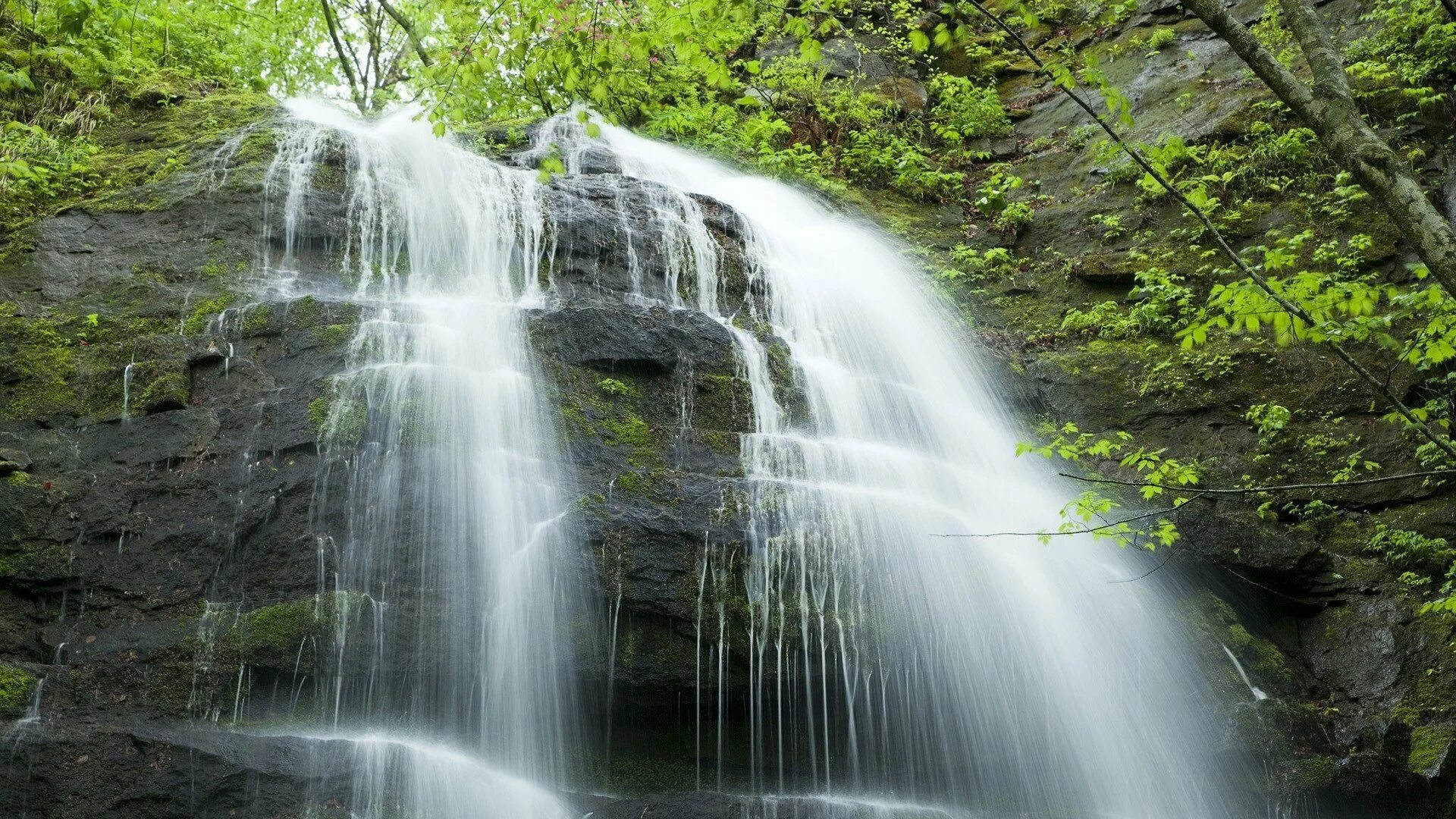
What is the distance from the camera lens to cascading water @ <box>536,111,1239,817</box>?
539cm

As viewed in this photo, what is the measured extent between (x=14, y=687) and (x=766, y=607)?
12.4 ft

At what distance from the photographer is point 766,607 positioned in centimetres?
543

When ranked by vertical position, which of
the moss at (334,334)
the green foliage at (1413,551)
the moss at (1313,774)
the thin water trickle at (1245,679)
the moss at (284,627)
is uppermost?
the moss at (334,334)

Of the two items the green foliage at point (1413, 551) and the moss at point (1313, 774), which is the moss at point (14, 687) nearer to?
the moss at point (1313, 774)

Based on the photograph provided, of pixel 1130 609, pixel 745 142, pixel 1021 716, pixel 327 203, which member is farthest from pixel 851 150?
pixel 1021 716

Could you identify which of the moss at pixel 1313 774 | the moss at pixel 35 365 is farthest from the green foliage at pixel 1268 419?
the moss at pixel 35 365

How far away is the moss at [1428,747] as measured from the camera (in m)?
5.73

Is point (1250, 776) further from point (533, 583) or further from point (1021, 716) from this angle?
point (533, 583)

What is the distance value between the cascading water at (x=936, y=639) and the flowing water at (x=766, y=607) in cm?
2

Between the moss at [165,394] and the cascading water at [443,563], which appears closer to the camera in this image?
the cascading water at [443,563]

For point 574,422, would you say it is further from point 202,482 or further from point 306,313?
point 202,482

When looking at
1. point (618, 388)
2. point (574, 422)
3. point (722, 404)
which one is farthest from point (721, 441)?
point (574, 422)

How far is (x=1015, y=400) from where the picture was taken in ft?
28.3

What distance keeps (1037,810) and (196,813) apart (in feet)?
14.4
